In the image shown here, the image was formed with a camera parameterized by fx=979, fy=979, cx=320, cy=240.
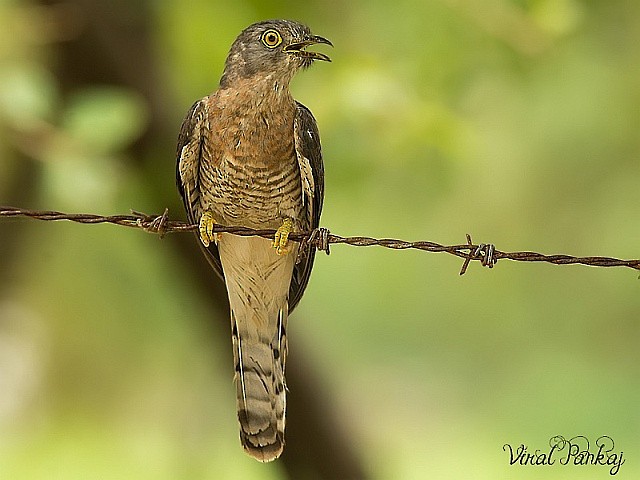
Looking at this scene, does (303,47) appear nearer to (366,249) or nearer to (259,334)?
(259,334)

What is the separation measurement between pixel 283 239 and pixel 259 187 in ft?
0.71

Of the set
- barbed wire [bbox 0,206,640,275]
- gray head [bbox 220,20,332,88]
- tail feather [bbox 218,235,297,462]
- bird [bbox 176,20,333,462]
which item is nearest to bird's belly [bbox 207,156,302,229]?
bird [bbox 176,20,333,462]

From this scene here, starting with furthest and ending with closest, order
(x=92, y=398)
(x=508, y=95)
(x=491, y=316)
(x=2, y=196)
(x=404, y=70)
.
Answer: (x=491, y=316) < (x=92, y=398) < (x=508, y=95) < (x=2, y=196) < (x=404, y=70)

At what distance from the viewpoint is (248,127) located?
3.42 meters

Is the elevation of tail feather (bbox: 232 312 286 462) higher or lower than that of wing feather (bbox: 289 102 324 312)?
lower

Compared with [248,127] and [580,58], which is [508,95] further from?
[248,127]

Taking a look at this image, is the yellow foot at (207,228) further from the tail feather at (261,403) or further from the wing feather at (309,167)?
the tail feather at (261,403)

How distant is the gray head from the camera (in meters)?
3.53

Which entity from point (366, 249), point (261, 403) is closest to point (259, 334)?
point (261, 403)

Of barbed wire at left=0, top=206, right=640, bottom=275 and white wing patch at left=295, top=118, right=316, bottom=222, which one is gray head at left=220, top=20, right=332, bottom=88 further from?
barbed wire at left=0, top=206, right=640, bottom=275

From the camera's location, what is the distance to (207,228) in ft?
11.4

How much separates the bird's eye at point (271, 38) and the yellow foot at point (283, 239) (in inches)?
26.0

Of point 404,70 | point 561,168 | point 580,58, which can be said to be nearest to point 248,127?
point 404,70

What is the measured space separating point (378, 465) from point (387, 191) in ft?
7.26
